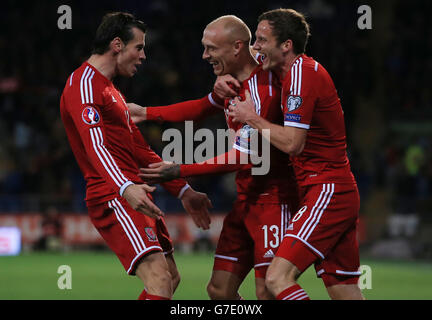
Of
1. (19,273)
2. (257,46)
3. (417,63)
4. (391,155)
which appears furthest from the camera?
(417,63)

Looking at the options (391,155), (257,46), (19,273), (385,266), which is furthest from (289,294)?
(391,155)

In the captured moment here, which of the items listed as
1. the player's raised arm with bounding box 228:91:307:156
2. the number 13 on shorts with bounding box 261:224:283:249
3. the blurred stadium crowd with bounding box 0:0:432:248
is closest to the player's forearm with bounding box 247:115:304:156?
the player's raised arm with bounding box 228:91:307:156

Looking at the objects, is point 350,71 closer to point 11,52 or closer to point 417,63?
point 417,63

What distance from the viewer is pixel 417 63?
22844 mm

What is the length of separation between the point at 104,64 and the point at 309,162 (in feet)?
5.77

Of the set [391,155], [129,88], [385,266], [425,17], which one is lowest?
[385,266]

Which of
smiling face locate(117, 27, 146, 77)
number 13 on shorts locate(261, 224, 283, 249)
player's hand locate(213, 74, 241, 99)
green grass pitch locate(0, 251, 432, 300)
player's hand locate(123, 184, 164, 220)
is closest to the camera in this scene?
player's hand locate(123, 184, 164, 220)

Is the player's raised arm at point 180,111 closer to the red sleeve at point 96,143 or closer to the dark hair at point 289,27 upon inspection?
the dark hair at point 289,27

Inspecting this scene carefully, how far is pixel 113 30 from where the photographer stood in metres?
6.06

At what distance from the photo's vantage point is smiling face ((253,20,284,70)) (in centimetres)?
598

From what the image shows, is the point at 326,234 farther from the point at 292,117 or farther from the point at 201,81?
the point at 201,81

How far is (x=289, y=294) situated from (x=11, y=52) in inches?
748

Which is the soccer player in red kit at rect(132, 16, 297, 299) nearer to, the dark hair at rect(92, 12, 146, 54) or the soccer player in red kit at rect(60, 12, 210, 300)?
the soccer player in red kit at rect(60, 12, 210, 300)
